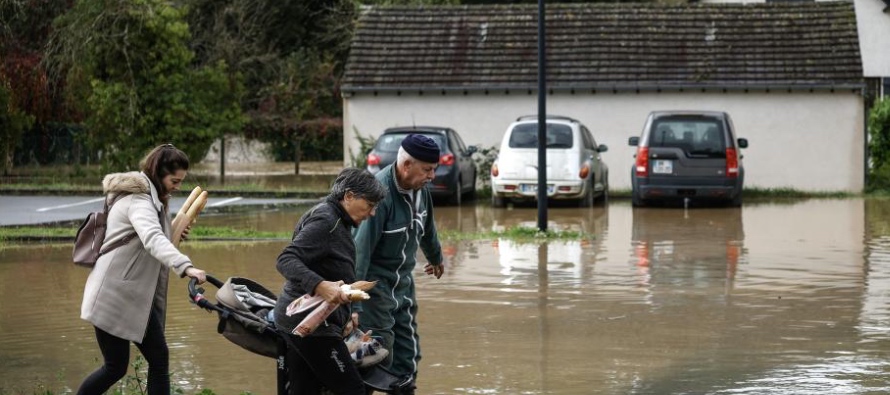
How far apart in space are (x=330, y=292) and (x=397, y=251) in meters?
0.90

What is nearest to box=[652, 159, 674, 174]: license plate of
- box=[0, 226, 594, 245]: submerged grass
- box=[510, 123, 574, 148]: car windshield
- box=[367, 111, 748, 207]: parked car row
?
box=[367, 111, 748, 207]: parked car row

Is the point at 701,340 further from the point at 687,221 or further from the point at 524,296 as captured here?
the point at 687,221

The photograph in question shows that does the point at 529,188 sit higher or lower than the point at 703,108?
lower

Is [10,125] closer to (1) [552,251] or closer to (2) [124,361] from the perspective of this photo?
(1) [552,251]

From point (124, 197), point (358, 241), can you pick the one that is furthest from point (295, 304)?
point (124, 197)

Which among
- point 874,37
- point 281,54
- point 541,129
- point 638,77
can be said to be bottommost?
point 541,129

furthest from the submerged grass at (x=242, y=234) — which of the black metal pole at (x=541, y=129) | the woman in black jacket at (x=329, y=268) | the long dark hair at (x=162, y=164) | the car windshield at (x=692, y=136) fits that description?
the woman in black jacket at (x=329, y=268)

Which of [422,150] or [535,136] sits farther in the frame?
[535,136]

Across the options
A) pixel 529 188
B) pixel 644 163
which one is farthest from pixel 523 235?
pixel 644 163

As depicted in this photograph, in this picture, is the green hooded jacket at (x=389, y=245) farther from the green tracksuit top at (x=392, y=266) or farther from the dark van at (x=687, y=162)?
the dark van at (x=687, y=162)

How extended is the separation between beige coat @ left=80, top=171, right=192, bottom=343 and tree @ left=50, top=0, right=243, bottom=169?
23470 mm

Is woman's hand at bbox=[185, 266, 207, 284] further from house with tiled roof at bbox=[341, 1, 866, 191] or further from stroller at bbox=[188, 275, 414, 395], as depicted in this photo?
house with tiled roof at bbox=[341, 1, 866, 191]

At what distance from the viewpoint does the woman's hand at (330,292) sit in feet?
22.1

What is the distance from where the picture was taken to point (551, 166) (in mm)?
26250
